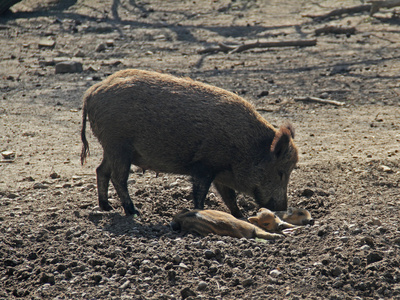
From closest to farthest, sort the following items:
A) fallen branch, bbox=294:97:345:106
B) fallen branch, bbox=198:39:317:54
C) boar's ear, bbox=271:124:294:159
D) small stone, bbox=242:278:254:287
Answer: small stone, bbox=242:278:254:287 → boar's ear, bbox=271:124:294:159 → fallen branch, bbox=294:97:345:106 → fallen branch, bbox=198:39:317:54

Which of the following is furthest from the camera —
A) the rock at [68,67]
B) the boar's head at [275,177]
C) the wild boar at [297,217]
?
the rock at [68,67]

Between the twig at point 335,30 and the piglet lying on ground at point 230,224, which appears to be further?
the twig at point 335,30

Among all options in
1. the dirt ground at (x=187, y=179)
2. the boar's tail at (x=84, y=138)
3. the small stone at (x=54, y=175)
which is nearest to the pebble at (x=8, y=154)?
the dirt ground at (x=187, y=179)

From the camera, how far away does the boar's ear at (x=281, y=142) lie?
519 cm

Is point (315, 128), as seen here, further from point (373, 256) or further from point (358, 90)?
Result: point (373, 256)

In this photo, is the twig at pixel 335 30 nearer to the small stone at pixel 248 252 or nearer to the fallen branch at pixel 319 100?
the fallen branch at pixel 319 100

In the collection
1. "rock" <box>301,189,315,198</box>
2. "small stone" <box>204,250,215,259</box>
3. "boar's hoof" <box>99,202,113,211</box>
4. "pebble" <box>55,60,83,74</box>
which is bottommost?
"rock" <box>301,189,315,198</box>

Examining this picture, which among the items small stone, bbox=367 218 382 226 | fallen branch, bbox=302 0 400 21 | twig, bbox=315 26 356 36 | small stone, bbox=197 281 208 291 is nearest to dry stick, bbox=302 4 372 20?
fallen branch, bbox=302 0 400 21

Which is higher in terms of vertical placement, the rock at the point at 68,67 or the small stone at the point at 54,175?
the rock at the point at 68,67

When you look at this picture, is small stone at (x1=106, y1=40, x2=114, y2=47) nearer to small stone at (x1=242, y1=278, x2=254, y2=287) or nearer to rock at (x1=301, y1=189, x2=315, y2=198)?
rock at (x1=301, y1=189, x2=315, y2=198)

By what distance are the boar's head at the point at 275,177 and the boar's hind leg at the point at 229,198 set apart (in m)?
0.28

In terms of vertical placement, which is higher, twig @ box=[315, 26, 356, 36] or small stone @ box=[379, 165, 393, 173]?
twig @ box=[315, 26, 356, 36]

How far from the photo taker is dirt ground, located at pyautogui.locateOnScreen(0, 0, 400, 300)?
3.77 metres

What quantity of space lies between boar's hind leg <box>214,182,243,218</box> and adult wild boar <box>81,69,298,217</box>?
18cm
